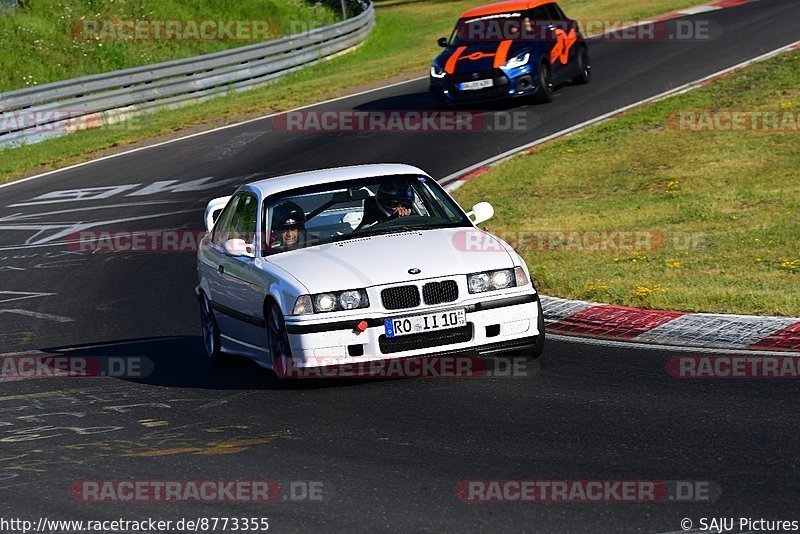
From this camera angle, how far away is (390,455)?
22.8ft

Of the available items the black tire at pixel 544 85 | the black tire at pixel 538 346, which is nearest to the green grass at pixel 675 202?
the black tire at pixel 538 346

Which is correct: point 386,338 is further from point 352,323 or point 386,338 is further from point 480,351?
point 480,351

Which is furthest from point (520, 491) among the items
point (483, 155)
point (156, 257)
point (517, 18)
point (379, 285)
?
point (517, 18)

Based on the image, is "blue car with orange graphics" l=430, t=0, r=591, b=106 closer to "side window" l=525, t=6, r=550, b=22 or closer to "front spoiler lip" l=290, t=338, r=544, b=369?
"side window" l=525, t=6, r=550, b=22

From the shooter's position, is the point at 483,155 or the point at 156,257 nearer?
the point at 156,257

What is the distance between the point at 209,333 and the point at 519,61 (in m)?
12.8

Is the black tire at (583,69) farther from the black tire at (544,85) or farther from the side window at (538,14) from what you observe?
the black tire at (544,85)

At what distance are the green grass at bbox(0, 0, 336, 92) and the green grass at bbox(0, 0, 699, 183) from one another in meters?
0.11

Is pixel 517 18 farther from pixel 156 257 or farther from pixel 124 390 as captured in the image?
pixel 124 390

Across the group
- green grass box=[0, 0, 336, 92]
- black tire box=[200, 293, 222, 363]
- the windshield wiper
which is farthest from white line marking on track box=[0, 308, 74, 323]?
green grass box=[0, 0, 336, 92]

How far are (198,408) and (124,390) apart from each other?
110cm

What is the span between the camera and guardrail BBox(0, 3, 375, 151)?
995 inches

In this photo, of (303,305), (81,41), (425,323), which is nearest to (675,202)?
(425,323)

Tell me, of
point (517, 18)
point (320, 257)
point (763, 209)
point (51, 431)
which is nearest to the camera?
point (51, 431)
